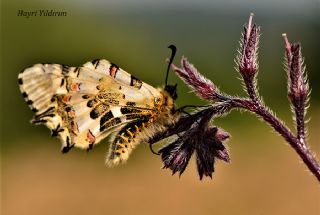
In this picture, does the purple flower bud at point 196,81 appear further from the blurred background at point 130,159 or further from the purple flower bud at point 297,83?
the blurred background at point 130,159

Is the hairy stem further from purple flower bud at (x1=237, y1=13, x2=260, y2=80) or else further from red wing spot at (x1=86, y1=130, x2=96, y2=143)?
red wing spot at (x1=86, y1=130, x2=96, y2=143)

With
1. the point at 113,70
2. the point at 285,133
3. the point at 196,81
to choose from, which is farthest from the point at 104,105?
the point at 285,133

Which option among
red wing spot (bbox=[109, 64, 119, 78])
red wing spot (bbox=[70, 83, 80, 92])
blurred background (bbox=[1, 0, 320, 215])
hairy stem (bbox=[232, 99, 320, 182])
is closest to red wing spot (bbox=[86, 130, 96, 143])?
red wing spot (bbox=[70, 83, 80, 92])

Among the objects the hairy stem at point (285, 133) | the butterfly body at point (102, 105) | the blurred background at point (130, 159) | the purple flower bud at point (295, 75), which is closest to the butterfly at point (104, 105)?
the butterfly body at point (102, 105)

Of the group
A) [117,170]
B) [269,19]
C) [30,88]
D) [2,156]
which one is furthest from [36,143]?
[30,88]

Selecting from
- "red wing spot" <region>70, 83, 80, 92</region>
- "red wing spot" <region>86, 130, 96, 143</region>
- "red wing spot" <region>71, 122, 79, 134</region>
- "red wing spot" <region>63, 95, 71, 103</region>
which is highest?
"red wing spot" <region>70, 83, 80, 92</region>
